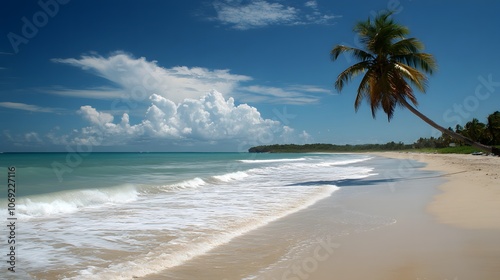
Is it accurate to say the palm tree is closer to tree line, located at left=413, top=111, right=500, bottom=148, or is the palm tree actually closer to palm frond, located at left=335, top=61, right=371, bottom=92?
tree line, located at left=413, top=111, right=500, bottom=148

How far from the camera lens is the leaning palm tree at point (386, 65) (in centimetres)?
1762

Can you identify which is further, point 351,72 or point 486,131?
point 486,131

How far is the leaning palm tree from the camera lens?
1762 centimetres

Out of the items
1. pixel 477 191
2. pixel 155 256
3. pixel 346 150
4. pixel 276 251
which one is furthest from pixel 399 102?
pixel 346 150

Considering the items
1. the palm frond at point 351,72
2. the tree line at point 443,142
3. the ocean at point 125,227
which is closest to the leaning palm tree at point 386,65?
the palm frond at point 351,72

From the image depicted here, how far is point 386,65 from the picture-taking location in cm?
1847

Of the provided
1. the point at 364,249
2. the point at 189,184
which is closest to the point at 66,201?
the point at 189,184

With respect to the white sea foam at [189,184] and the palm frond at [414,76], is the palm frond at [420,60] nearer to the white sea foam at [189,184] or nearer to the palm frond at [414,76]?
the palm frond at [414,76]

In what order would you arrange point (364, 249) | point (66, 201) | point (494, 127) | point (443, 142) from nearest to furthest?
point (364, 249), point (66, 201), point (494, 127), point (443, 142)

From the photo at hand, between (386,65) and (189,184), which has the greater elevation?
(386,65)

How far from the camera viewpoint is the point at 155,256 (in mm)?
5090

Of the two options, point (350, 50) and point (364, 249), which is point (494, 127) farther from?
point (364, 249)

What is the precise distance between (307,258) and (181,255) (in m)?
1.84

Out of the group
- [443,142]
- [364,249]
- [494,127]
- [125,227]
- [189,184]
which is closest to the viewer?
[364,249]
